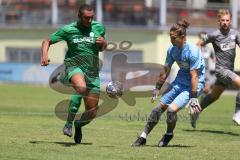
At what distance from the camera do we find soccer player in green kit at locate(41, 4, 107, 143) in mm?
12047

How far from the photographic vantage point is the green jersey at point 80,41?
12.1 m

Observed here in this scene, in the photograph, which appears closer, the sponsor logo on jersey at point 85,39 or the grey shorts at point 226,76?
the sponsor logo on jersey at point 85,39

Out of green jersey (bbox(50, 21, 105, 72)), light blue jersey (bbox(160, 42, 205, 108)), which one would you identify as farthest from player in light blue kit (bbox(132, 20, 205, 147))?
green jersey (bbox(50, 21, 105, 72))

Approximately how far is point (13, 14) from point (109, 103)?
2541cm

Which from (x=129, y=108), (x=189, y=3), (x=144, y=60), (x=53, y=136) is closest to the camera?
(x=53, y=136)

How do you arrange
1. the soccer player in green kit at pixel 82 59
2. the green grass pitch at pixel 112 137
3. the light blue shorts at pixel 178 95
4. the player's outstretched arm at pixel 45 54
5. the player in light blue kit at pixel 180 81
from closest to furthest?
the green grass pitch at pixel 112 137 → the player's outstretched arm at pixel 45 54 → the player in light blue kit at pixel 180 81 → the light blue shorts at pixel 178 95 → the soccer player in green kit at pixel 82 59

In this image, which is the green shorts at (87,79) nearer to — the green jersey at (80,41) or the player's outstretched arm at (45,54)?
the green jersey at (80,41)

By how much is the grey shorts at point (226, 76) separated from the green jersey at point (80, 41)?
369cm

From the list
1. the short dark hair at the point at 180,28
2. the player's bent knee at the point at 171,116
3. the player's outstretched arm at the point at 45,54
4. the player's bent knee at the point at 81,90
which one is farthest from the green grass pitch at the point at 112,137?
the short dark hair at the point at 180,28


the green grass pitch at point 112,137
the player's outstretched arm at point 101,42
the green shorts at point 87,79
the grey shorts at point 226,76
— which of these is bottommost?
the green grass pitch at point 112,137

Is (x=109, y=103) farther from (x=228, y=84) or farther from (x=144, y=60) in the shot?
(x=144, y=60)

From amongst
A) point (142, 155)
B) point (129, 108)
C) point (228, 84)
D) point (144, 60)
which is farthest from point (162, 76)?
point (144, 60)

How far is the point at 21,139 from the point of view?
41.2 ft

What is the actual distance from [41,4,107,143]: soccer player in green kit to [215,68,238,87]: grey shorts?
3665 millimetres
